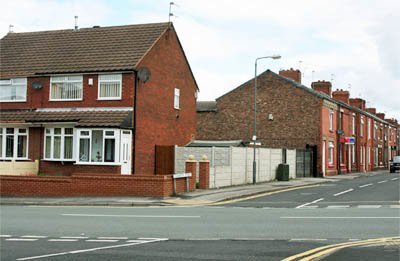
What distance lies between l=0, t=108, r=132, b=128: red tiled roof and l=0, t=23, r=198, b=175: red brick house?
5cm

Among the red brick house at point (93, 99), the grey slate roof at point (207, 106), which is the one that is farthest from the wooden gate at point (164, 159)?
the grey slate roof at point (207, 106)

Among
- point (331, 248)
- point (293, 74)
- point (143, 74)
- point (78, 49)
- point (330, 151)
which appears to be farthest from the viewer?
point (293, 74)

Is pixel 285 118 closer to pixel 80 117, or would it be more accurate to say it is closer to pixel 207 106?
pixel 207 106

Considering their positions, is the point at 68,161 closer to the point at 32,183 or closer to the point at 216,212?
the point at 32,183

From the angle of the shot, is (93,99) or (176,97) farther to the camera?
(176,97)

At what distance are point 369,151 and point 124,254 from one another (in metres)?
59.5

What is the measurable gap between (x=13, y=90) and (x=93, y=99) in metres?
5.82

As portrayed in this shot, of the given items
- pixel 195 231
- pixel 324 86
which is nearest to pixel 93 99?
pixel 195 231

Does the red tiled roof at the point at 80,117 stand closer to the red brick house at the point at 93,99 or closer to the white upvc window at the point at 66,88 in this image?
the red brick house at the point at 93,99

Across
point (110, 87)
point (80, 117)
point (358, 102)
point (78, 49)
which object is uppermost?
point (358, 102)

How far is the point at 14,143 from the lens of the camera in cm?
3072

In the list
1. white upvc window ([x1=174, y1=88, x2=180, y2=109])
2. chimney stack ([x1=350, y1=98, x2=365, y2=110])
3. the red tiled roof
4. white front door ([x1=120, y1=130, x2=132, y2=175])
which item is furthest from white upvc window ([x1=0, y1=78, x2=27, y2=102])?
chimney stack ([x1=350, y1=98, x2=365, y2=110])

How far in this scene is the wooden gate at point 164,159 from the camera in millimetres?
30078

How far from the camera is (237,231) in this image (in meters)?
12.6
